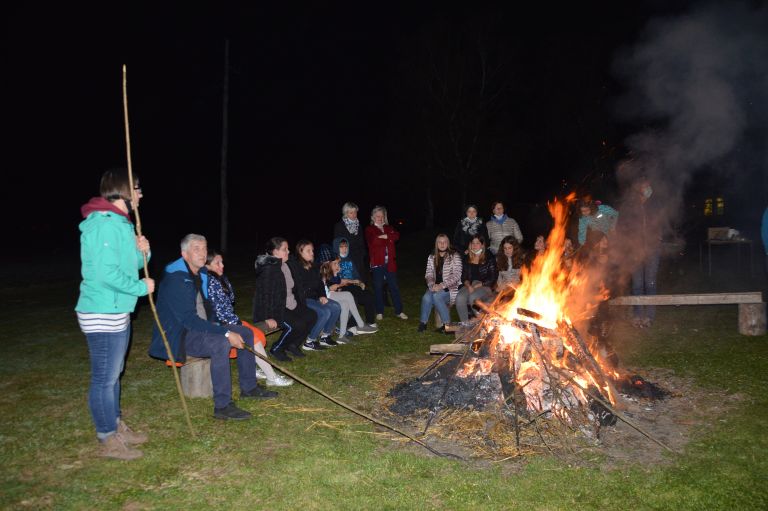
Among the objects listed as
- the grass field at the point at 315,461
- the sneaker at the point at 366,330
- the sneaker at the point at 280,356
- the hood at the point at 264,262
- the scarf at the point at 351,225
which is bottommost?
the grass field at the point at 315,461

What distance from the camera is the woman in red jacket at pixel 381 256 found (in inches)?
432

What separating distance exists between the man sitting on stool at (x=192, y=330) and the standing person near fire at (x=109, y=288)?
984 mm

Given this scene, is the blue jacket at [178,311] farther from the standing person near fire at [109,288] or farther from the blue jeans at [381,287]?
the blue jeans at [381,287]

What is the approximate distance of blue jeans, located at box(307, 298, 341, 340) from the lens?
8922 mm

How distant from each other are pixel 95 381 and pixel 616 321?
321 inches

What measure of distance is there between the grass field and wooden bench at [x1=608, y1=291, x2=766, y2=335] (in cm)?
98

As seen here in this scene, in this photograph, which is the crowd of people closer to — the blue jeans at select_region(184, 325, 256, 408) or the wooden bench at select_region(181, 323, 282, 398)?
the blue jeans at select_region(184, 325, 256, 408)

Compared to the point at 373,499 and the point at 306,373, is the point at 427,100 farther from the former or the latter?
the point at 373,499

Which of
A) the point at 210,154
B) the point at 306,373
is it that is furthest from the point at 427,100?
the point at 306,373

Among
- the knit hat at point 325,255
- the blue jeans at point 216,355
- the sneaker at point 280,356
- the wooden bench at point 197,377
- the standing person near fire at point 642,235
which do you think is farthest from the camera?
the knit hat at point 325,255

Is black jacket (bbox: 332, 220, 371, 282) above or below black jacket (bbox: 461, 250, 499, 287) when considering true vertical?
above

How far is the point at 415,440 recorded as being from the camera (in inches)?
209

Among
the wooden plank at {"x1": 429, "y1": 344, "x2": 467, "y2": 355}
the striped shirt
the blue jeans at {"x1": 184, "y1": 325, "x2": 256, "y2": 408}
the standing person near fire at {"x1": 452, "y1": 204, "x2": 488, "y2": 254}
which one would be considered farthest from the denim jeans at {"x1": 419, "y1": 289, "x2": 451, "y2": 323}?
the striped shirt

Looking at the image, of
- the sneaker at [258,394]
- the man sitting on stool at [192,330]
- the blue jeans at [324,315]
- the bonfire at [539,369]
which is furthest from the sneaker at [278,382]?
the blue jeans at [324,315]
